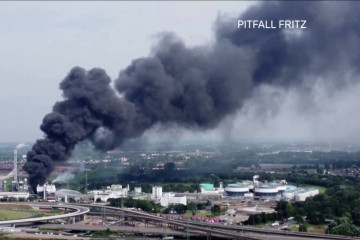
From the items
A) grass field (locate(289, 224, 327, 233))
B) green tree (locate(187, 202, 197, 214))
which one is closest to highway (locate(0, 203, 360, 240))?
grass field (locate(289, 224, 327, 233))

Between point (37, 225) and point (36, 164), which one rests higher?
point (36, 164)

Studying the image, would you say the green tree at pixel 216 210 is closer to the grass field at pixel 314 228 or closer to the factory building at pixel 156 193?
the factory building at pixel 156 193

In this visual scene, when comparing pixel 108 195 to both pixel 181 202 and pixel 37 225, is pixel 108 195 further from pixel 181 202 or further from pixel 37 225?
pixel 37 225

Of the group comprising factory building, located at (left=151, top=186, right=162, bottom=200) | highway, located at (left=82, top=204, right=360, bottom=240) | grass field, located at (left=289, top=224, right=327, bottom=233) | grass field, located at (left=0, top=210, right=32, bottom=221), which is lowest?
grass field, located at (left=289, top=224, right=327, bottom=233)

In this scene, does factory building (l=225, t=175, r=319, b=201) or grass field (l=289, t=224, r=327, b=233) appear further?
factory building (l=225, t=175, r=319, b=201)

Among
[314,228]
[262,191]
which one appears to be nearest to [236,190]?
[262,191]

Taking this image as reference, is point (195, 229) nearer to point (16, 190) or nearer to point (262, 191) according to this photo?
point (262, 191)

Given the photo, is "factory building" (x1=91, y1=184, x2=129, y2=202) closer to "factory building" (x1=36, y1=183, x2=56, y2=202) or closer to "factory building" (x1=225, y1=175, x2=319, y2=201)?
"factory building" (x1=36, y1=183, x2=56, y2=202)

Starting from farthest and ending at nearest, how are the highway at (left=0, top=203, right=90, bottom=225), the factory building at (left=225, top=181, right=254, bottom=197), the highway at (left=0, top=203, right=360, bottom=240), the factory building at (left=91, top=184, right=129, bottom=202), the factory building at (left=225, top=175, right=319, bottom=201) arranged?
the factory building at (left=225, top=181, right=254, bottom=197) → the factory building at (left=225, top=175, right=319, bottom=201) → the factory building at (left=91, top=184, right=129, bottom=202) → the highway at (left=0, top=203, right=90, bottom=225) → the highway at (left=0, top=203, right=360, bottom=240)

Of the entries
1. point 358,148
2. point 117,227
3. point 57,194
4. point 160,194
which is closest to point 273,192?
point 160,194

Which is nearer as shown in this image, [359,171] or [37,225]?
[37,225]

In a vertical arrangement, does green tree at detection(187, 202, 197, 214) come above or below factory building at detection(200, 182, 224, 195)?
below
